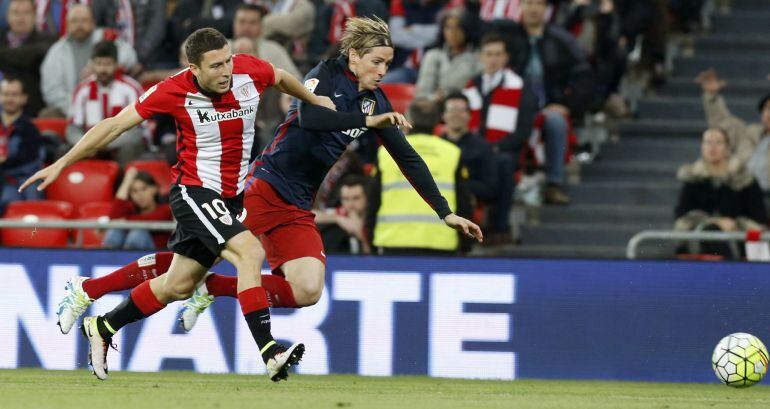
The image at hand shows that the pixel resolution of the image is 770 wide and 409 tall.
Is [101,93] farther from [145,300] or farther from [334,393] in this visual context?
[334,393]

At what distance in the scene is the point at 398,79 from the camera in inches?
587

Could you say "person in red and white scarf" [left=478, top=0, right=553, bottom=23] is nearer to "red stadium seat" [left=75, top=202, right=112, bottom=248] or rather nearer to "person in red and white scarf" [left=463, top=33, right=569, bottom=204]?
"person in red and white scarf" [left=463, top=33, right=569, bottom=204]

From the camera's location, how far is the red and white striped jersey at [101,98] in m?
13.8

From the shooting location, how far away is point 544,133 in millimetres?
13812

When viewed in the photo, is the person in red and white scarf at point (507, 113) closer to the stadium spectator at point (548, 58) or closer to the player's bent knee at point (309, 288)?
the stadium spectator at point (548, 58)

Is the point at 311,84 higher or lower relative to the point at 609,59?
lower

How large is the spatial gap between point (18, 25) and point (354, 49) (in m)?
7.29

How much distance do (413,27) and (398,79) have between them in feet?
2.10

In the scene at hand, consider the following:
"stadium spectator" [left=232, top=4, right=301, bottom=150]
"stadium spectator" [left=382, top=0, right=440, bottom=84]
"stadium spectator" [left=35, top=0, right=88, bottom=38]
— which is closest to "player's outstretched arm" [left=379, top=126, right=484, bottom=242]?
"stadium spectator" [left=232, top=4, right=301, bottom=150]

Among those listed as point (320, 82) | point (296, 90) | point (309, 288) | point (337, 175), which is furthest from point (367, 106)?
point (337, 175)

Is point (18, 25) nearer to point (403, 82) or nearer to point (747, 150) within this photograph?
point (403, 82)

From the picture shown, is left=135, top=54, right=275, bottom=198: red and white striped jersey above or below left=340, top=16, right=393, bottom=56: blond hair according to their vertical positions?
below

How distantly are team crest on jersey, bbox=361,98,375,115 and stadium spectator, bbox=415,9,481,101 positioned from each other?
5102 mm

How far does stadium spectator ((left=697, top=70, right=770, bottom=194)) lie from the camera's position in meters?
13.2
